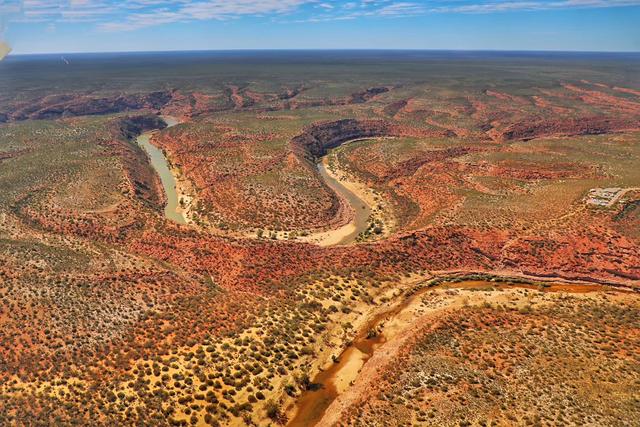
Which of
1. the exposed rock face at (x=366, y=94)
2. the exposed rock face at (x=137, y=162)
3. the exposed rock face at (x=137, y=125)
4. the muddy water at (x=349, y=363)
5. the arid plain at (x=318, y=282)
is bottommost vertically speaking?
the muddy water at (x=349, y=363)

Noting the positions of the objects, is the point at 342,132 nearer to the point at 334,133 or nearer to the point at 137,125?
the point at 334,133

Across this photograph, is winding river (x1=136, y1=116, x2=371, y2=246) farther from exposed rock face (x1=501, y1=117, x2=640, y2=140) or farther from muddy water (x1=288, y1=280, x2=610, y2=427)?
exposed rock face (x1=501, y1=117, x2=640, y2=140)

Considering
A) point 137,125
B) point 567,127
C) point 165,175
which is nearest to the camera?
point 165,175

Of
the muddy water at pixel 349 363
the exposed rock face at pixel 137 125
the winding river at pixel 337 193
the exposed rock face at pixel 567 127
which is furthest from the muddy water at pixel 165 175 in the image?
the exposed rock face at pixel 567 127

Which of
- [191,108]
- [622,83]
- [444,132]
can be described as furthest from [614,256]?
[622,83]

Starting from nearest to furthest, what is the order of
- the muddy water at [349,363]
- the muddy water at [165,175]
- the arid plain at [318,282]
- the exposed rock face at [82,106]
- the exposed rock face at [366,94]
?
the arid plain at [318,282]
the muddy water at [349,363]
the muddy water at [165,175]
the exposed rock face at [82,106]
the exposed rock face at [366,94]

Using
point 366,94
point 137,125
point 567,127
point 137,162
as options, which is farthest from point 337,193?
point 366,94

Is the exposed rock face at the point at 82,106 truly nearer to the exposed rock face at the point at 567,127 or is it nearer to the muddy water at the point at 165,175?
the muddy water at the point at 165,175

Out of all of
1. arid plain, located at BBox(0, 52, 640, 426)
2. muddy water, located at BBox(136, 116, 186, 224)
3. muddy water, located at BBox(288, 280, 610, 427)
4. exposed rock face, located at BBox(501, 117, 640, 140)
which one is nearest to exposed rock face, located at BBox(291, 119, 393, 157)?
arid plain, located at BBox(0, 52, 640, 426)
